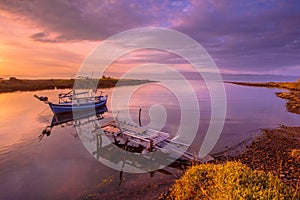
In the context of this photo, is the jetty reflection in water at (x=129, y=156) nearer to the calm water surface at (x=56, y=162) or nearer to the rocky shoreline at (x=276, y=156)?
the calm water surface at (x=56, y=162)

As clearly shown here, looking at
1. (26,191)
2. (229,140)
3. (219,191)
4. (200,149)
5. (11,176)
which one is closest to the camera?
(219,191)

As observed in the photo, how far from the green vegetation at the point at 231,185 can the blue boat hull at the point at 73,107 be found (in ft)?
96.0

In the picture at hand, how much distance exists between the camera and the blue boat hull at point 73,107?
32531 millimetres

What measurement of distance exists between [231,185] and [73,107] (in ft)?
110

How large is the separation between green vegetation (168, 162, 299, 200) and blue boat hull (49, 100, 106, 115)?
29251 mm

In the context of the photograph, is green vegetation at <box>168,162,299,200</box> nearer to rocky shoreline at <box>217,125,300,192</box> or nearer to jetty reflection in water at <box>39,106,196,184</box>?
rocky shoreline at <box>217,125,300,192</box>

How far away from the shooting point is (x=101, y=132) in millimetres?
18375

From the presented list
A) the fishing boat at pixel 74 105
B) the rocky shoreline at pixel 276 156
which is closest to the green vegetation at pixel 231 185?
the rocky shoreline at pixel 276 156

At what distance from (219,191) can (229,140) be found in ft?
47.2

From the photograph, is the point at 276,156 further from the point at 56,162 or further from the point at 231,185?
the point at 56,162

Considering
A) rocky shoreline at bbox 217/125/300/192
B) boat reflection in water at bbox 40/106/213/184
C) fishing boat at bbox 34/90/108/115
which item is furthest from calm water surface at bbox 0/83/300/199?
fishing boat at bbox 34/90/108/115

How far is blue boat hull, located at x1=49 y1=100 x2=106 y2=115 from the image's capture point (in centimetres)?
3253

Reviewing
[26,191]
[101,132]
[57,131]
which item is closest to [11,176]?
[26,191]

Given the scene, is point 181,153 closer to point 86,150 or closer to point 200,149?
point 200,149
